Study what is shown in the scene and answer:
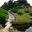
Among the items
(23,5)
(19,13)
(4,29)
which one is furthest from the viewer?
(23,5)

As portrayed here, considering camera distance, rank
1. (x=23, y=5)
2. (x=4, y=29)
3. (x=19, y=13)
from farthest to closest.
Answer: (x=23, y=5) → (x=19, y=13) → (x=4, y=29)

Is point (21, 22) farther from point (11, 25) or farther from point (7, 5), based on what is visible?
point (7, 5)

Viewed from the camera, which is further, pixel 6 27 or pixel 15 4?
pixel 15 4

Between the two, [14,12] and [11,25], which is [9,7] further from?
[11,25]

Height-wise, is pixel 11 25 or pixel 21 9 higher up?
pixel 21 9

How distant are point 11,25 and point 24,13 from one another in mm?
222

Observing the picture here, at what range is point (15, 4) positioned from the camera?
150cm

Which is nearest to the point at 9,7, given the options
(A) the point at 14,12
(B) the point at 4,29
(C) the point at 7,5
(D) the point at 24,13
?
(C) the point at 7,5

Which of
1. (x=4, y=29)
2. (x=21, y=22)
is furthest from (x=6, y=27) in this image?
(x=21, y=22)

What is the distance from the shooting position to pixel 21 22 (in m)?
1.18

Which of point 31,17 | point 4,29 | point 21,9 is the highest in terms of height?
point 21,9

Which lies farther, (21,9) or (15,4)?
(15,4)

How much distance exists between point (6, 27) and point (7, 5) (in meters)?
0.42

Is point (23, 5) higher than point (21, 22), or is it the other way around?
point (23, 5)
